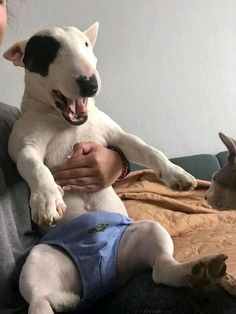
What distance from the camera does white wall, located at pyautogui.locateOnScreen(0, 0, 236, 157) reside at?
1.97m

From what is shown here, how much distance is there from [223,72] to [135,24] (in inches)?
18.8

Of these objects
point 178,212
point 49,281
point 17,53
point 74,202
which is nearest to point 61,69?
point 17,53

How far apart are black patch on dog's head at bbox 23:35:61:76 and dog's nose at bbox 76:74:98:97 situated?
119 millimetres

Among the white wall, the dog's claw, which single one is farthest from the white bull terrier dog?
the white wall

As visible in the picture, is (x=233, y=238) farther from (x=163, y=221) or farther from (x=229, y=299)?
(x=229, y=299)

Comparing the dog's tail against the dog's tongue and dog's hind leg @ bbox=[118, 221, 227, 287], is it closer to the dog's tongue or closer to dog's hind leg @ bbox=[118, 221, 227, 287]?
dog's hind leg @ bbox=[118, 221, 227, 287]

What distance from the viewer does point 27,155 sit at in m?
1.08

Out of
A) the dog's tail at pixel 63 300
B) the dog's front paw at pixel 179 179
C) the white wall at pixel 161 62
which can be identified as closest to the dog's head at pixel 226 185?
the dog's front paw at pixel 179 179

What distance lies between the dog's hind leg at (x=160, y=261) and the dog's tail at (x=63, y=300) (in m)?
0.12

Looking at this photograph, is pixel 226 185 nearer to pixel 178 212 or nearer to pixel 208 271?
pixel 208 271

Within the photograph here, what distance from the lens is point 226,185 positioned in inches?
30.6

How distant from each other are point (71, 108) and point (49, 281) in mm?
390

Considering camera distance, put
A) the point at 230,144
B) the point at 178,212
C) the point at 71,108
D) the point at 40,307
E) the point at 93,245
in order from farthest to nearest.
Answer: the point at 178,212, the point at 71,108, the point at 93,245, the point at 40,307, the point at 230,144

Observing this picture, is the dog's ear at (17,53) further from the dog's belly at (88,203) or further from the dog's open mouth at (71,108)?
the dog's belly at (88,203)
